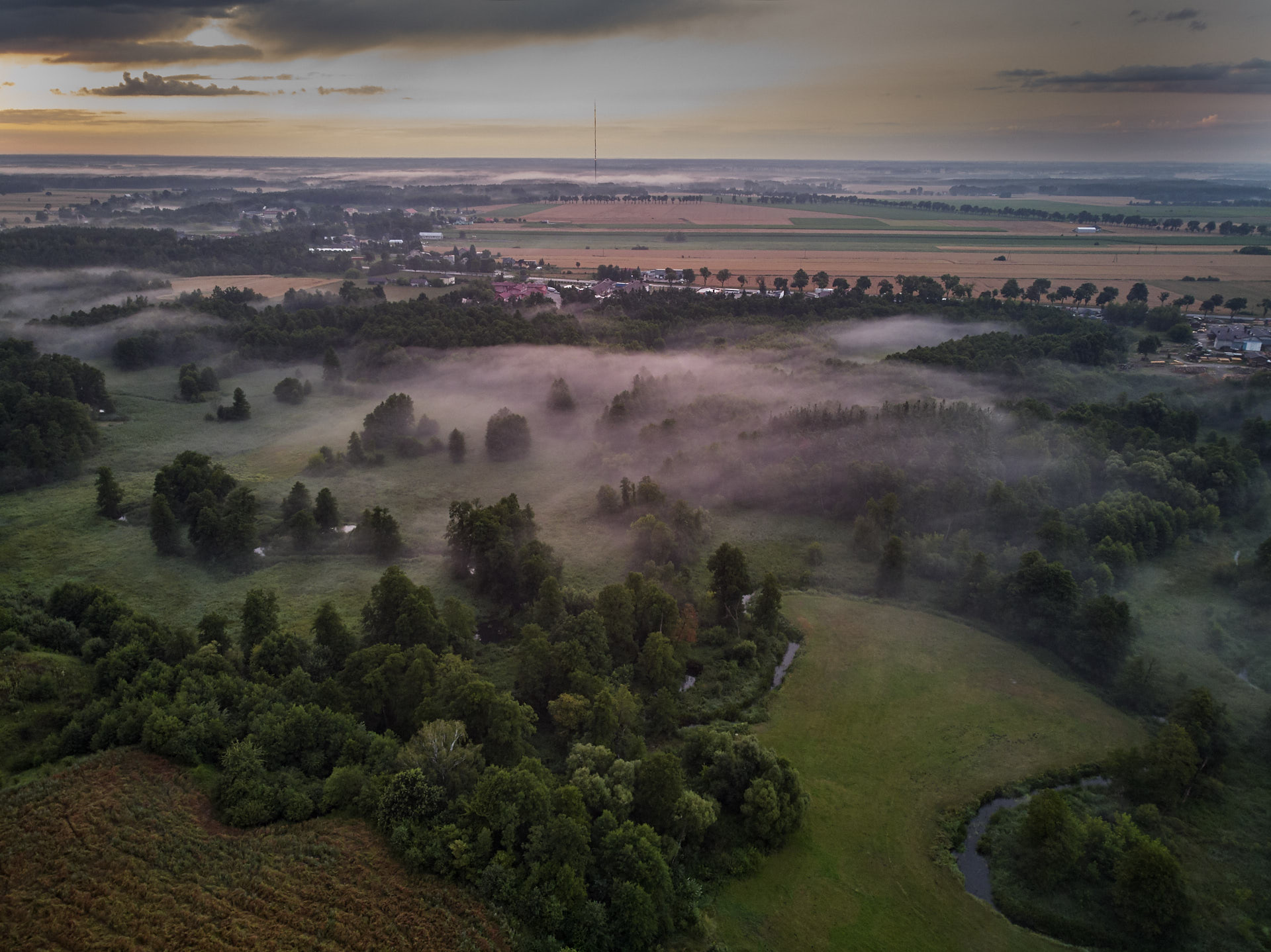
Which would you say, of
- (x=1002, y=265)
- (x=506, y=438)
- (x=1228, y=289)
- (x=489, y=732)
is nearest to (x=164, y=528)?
(x=506, y=438)

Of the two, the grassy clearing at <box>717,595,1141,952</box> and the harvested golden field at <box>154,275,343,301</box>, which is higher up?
the harvested golden field at <box>154,275,343,301</box>

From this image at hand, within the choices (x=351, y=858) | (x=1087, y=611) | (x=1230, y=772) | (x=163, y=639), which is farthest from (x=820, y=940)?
(x=163, y=639)

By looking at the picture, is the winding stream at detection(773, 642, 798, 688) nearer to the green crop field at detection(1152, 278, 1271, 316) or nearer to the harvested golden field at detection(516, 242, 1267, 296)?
the harvested golden field at detection(516, 242, 1267, 296)

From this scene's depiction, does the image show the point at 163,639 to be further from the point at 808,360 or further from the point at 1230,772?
the point at 808,360

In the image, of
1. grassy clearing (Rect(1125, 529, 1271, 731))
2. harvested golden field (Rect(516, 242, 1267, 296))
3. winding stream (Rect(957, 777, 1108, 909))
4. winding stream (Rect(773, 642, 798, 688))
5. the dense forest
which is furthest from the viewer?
harvested golden field (Rect(516, 242, 1267, 296))

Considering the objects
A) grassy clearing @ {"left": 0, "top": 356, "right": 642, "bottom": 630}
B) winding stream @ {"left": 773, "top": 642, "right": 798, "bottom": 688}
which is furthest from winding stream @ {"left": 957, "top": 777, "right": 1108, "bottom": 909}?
grassy clearing @ {"left": 0, "top": 356, "right": 642, "bottom": 630}

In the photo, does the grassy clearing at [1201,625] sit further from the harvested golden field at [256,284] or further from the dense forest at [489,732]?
the harvested golden field at [256,284]

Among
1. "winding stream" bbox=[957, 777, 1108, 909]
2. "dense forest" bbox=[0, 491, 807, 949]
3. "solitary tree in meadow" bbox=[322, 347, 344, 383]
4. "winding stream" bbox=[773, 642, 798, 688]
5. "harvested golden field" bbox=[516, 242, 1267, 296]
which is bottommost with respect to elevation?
"winding stream" bbox=[957, 777, 1108, 909]
